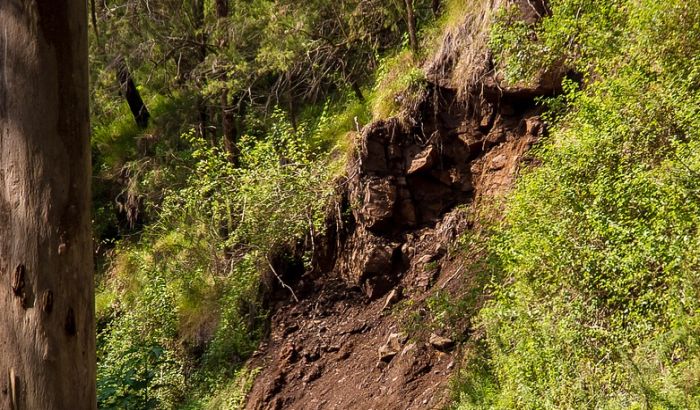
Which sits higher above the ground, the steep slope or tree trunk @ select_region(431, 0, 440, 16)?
tree trunk @ select_region(431, 0, 440, 16)

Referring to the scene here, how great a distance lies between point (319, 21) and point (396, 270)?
17.7 ft

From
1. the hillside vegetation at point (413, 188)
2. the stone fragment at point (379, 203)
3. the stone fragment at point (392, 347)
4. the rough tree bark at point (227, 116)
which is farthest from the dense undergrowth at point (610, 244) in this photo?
the rough tree bark at point (227, 116)

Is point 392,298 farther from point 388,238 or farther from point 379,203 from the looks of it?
point 379,203

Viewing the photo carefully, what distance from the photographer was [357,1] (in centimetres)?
1395

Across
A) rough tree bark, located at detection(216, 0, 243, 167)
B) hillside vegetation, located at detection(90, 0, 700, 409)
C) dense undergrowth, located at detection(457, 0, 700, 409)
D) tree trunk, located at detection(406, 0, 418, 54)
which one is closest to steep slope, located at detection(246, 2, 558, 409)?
hillside vegetation, located at detection(90, 0, 700, 409)

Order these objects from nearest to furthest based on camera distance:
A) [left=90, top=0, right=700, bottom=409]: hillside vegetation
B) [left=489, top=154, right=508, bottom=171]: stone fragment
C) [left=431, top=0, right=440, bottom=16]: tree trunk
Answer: [left=90, top=0, right=700, bottom=409]: hillside vegetation
[left=489, top=154, right=508, bottom=171]: stone fragment
[left=431, top=0, right=440, bottom=16]: tree trunk

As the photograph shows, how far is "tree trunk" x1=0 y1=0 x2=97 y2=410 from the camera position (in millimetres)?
2660

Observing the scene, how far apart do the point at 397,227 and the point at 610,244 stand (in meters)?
4.84

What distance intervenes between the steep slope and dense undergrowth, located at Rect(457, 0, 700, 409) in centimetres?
157

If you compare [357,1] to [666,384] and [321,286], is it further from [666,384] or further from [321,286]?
[666,384]

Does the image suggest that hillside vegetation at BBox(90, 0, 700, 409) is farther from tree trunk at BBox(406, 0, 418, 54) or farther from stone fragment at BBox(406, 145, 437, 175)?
stone fragment at BBox(406, 145, 437, 175)

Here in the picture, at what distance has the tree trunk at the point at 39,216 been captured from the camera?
2.66 m

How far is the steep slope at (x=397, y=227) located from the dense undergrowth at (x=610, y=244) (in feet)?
5.15

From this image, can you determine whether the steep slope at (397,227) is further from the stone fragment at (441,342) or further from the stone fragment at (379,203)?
the stone fragment at (441,342)
